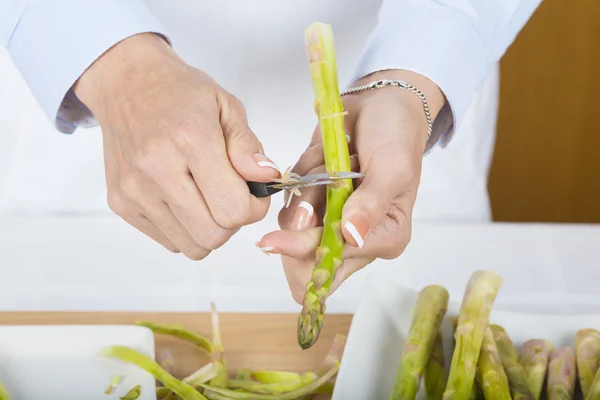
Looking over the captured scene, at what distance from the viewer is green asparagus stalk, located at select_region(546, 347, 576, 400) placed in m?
0.56

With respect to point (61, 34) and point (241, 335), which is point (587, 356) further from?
point (61, 34)

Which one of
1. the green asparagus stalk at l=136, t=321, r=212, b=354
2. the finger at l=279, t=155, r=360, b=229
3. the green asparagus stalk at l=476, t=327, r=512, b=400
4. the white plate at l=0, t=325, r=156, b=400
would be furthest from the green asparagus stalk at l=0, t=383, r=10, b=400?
the green asparagus stalk at l=476, t=327, r=512, b=400

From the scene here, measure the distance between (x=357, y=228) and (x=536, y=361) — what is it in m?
0.21

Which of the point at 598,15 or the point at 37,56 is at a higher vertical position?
the point at 598,15

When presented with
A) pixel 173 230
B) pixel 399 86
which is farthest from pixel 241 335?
pixel 399 86

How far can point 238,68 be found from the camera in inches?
35.5

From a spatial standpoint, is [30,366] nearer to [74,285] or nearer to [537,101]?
[74,285]

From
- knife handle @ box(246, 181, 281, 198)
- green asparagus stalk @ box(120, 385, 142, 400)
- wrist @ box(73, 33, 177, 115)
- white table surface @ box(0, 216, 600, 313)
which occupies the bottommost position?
green asparagus stalk @ box(120, 385, 142, 400)

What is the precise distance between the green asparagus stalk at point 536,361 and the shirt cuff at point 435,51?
0.24 m

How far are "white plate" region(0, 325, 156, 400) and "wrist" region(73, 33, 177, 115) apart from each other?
0.18 meters

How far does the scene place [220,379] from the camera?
0.60 meters

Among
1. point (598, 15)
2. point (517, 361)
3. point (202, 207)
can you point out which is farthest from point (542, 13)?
point (202, 207)

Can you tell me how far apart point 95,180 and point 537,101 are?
1.26 m

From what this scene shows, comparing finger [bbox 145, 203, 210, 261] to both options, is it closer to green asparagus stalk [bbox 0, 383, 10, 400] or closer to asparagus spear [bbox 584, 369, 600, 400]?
green asparagus stalk [bbox 0, 383, 10, 400]
